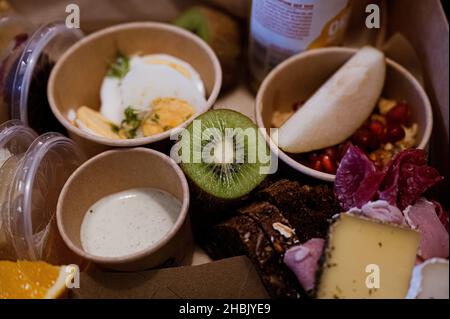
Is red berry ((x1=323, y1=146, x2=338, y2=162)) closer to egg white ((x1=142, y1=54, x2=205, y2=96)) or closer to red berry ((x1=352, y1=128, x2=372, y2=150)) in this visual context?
red berry ((x1=352, y1=128, x2=372, y2=150))

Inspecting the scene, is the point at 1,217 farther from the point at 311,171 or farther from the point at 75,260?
the point at 311,171

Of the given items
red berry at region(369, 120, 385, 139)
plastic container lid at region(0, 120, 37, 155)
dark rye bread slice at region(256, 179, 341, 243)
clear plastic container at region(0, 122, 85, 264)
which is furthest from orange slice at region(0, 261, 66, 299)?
red berry at region(369, 120, 385, 139)

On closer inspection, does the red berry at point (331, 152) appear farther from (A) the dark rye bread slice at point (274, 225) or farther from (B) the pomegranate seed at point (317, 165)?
(A) the dark rye bread slice at point (274, 225)

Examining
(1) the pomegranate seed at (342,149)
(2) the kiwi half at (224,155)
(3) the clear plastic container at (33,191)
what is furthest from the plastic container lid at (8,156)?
(1) the pomegranate seed at (342,149)

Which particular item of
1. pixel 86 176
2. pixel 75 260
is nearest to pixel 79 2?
pixel 86 176

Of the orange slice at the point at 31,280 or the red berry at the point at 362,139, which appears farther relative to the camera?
the red berry at the point at 362,139

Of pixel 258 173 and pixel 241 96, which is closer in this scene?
pixel 258 173
